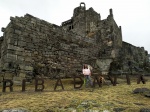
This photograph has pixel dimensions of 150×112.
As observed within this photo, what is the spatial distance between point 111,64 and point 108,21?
5.75 metres

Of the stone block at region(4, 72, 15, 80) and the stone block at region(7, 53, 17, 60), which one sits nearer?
the stone block at region(4, 72, 15, 80)

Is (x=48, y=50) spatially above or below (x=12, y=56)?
above

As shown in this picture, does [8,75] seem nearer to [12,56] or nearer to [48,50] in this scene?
[12,56]

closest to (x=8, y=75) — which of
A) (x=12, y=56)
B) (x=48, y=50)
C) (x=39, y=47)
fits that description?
(x=12, y=56)

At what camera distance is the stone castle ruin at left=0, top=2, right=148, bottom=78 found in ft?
34.2

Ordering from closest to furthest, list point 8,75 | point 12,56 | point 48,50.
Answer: point 8,75 < point 12,56 < point 48,50

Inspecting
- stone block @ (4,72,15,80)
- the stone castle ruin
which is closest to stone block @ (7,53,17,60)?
the stone castle ruin

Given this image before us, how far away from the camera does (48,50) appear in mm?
12062

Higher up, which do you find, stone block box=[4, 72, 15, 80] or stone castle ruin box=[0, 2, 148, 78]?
stone castle ruin box=[0, 2, 148, 78]

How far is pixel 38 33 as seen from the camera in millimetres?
11781

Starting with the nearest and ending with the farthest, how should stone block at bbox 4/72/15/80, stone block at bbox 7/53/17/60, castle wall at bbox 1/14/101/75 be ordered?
stone block at bbox 4/72/15/80 → stone block at bbox 7/53/17/60 → castle wall at bbox 1/14/101/75

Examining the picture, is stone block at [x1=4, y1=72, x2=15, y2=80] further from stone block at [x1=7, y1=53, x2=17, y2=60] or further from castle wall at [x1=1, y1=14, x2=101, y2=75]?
stone block at [x1=7, y1=53, x2=17, y2=60]

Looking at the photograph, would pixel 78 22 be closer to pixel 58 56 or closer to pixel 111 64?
pixel 111 64

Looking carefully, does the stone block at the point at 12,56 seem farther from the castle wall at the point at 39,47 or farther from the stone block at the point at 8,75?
the stone block at the point at 8,75
